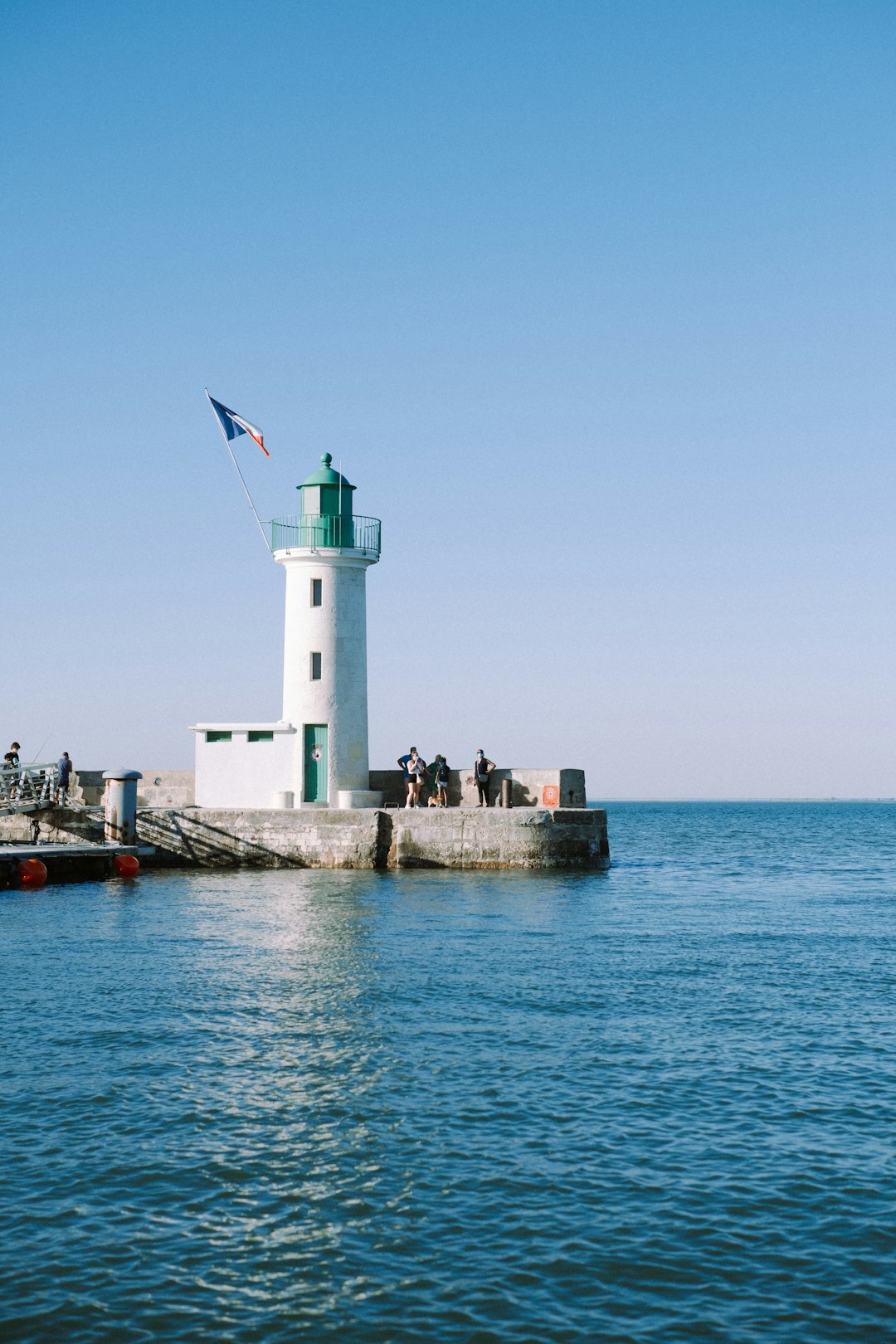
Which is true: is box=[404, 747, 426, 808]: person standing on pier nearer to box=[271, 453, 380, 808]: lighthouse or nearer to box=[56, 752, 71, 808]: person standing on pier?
box=[271, 453, 380, 808]: lighthouse

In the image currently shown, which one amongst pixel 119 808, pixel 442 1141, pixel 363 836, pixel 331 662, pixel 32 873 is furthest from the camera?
pixel 331 662

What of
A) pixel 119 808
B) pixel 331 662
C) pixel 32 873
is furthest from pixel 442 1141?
pixel 331 662

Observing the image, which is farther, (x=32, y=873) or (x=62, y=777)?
(x=62, y=777)

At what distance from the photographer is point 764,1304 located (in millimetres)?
7688

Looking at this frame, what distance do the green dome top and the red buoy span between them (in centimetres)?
1283

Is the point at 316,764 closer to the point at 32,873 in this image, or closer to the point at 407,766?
the point at 407,766

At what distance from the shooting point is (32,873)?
30859 millimetres

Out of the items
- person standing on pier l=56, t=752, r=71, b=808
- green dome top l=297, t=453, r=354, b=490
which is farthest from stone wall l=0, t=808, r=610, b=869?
green dome top l=297, t=453, r=354, b=490

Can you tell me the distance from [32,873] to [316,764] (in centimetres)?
827

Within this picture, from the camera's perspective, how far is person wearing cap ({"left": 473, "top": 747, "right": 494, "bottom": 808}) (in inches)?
1329

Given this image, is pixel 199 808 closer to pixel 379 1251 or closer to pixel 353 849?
pixel 353 849

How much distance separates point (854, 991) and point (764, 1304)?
34.4ft

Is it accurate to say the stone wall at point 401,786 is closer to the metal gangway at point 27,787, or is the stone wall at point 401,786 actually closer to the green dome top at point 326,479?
the metal gangway at point 27,787

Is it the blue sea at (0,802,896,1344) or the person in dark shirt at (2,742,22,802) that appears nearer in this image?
the blue sea at (0,802,896,1344)
